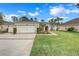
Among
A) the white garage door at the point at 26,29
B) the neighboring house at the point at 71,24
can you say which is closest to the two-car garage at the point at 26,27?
the white garage door at the point at 26,29

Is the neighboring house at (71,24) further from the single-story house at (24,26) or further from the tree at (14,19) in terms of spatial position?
the tree at (14,19)

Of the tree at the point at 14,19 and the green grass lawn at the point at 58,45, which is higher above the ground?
the tree at the point at 14,19

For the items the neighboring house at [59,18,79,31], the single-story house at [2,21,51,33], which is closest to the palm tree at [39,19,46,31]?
the single-story house at [2,21,51,33]

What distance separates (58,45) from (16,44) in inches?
17.0

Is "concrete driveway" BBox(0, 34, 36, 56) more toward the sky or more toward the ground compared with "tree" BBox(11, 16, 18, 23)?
more toward the ground

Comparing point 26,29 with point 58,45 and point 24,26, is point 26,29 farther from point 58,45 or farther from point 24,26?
point 58,45

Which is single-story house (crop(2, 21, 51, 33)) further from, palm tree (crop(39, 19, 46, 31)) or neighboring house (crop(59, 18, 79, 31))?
neighboring house (crop(59, 18, 79, 31))

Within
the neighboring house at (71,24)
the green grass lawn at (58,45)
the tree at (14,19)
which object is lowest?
the green grass lawn at (58,45)

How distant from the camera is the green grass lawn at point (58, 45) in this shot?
1732 millimetres

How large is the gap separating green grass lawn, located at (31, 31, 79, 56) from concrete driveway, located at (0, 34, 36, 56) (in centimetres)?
6

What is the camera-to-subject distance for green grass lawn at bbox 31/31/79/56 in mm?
1732

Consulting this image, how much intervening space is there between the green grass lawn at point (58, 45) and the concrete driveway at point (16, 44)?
63 millimetres

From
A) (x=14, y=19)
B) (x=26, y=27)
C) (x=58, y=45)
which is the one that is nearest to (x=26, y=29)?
(x=26, y=27)

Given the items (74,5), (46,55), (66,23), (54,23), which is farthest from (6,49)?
(74,5)
